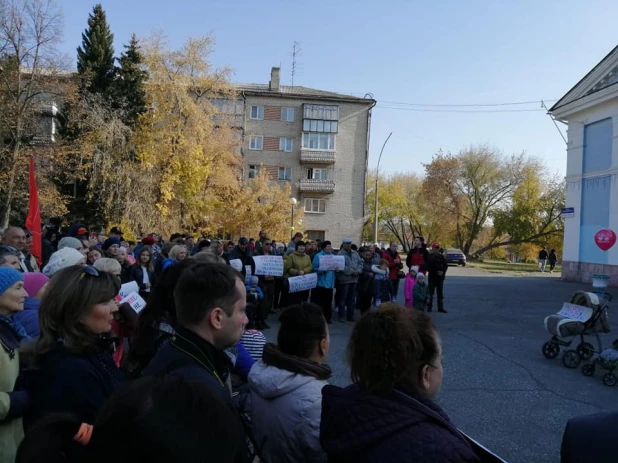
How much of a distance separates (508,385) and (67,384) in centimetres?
646

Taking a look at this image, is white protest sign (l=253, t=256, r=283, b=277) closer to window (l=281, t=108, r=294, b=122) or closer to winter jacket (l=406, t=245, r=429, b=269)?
winter jacket (l=406, t=245, r=429, b=269)

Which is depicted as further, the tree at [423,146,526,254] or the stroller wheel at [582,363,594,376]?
the tree at [423,146,526,254]

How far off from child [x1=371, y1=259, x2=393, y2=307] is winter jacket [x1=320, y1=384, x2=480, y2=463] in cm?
1062

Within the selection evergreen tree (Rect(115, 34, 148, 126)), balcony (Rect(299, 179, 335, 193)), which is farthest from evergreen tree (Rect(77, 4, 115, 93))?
balcony (Rect(299, 179, 335, 193))

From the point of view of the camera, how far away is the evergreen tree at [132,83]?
96.3 feet

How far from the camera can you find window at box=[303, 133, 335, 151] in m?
48.7

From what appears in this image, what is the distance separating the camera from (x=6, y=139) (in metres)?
26.1

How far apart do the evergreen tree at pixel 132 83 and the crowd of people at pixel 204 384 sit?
28.5m

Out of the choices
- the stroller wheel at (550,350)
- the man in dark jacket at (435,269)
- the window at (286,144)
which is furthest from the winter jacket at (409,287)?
the window at (286,144)

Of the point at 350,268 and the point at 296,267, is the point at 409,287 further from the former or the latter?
the point at 296,267

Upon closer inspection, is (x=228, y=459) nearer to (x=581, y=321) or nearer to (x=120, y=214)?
(x=581, y=321)

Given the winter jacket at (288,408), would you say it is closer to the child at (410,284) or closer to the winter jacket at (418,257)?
the child at (410,284)

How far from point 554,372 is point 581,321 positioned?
101cm

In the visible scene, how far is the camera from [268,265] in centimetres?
1116
